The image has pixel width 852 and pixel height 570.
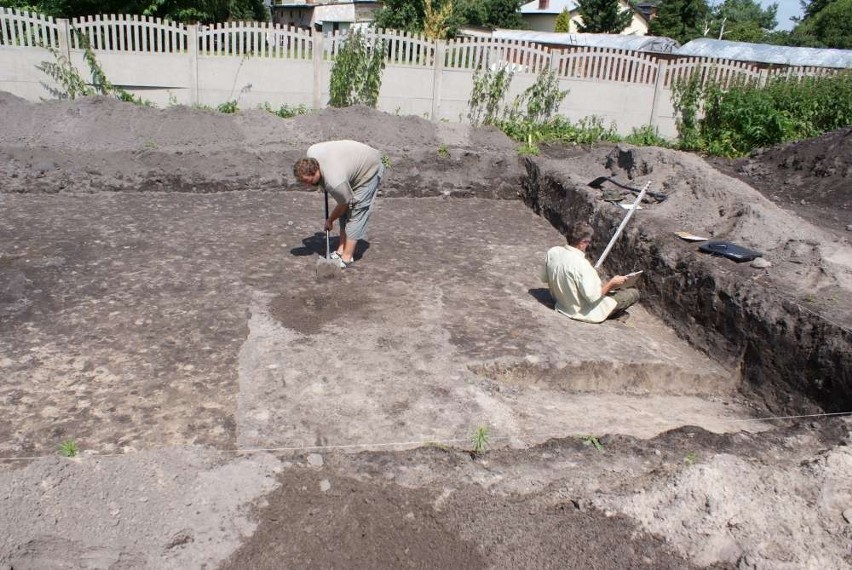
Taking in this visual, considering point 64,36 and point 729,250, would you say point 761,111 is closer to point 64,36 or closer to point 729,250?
point 729,250

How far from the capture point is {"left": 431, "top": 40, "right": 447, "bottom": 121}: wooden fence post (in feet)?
39.5

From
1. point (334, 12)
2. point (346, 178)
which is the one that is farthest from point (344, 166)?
point (334, 12)

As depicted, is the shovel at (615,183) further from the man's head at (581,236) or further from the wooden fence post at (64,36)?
the wooden fence post at (64,36)

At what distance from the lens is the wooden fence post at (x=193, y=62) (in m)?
11.2

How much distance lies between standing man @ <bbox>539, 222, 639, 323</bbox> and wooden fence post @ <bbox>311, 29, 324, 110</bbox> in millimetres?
7505

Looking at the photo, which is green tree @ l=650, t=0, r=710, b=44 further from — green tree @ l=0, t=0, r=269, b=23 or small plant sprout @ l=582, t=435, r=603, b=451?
small plant sprout @ l=582, t=435, r=603, b=451

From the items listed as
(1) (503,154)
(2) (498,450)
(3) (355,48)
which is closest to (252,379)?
(2) (498,450)

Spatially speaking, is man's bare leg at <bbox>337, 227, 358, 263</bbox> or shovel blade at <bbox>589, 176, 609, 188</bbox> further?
shovel blade at <bbox>589, 176, 609, 188</bbox>

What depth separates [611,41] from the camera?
30438mm

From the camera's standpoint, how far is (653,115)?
12891 millimetres

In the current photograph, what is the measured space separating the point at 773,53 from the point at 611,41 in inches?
299

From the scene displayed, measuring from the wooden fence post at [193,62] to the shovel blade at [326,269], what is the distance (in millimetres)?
6685

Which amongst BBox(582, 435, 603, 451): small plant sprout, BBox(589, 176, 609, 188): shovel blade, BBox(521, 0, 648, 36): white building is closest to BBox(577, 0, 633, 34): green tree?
BBox(521, 0, 648, 36): white building

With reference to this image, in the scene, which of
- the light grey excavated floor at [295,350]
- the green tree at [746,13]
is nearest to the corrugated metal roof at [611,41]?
the light grey excavated floor at [295,350]
